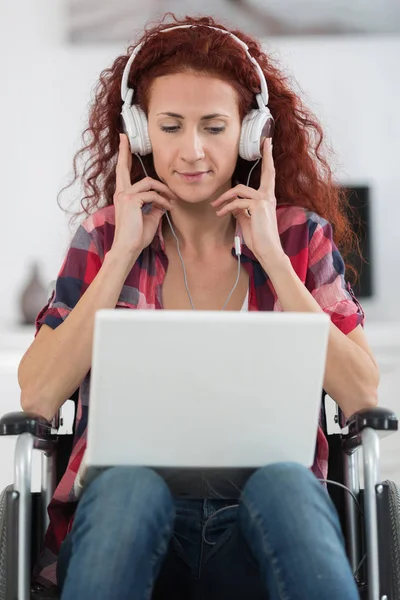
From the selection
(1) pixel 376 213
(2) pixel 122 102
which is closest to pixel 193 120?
(2) pixel 122 102

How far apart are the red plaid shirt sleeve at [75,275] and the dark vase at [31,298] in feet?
7.27

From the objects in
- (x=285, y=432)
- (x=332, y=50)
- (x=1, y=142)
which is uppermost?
(x=332, y=50)

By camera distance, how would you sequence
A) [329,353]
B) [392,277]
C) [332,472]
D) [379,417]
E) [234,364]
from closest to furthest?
[234,364] → [379,417] → [329,353] → [332,472] → [392,277]

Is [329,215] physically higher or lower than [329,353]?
higher

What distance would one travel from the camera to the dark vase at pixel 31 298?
387 centimetres

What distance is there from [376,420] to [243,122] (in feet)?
2.11

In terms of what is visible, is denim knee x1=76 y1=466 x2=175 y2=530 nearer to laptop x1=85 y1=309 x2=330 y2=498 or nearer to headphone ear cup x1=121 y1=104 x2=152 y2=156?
laptop x1=85 y1=309 x2=330 y2=498

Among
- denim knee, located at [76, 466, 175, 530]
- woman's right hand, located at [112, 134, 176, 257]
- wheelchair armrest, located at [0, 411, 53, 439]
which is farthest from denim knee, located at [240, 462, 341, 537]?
woman's right hand, located at [112, 134, 176, 257]

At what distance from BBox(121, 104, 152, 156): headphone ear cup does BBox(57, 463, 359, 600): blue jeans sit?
0.72 meters

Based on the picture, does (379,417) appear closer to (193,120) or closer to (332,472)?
(332,472)

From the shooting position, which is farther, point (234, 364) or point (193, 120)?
point (193, 120)

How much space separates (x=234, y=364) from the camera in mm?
1046

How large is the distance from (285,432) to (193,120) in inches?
27.9

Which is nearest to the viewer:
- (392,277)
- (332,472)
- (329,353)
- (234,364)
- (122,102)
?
(234,364)
